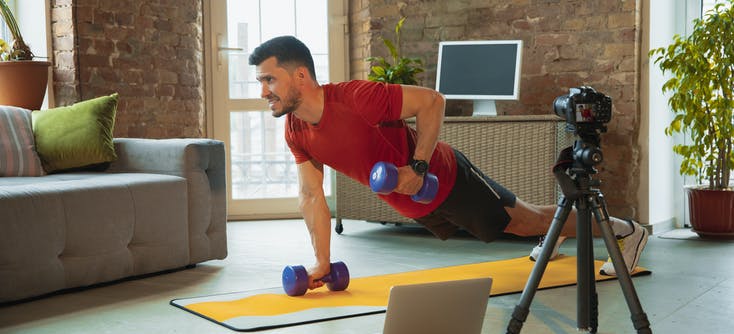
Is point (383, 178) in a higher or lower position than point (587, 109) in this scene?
lower

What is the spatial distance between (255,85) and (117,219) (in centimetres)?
237

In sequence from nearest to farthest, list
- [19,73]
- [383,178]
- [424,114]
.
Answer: [383,178], [424,114], [19,73]

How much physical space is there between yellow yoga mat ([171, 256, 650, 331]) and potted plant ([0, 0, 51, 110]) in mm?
1937

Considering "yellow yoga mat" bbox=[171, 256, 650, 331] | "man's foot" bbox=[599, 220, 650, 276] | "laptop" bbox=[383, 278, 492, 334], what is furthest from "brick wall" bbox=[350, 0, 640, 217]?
"laptop" bbox=[383, 278, 492, 334]

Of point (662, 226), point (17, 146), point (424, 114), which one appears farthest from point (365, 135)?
point (662, 226)

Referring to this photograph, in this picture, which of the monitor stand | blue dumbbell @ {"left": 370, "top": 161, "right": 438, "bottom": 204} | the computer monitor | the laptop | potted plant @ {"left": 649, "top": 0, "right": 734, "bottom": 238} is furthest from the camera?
the monitor stand

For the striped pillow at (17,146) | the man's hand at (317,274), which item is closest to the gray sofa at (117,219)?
the striped pillow at (17,146)

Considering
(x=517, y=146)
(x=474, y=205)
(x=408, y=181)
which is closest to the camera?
(x=408, y=181)

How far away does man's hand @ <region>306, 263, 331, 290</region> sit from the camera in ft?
10.4

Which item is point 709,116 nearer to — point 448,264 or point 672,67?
point 672,67

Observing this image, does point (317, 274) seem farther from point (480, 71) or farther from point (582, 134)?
point (480, 71)

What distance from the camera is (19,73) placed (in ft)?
14.5

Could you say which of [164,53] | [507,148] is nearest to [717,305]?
[507,148]

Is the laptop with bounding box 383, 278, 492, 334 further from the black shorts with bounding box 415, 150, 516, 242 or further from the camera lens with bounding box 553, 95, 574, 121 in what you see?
the black shorts with bounding box 415, 150, 516, 242
